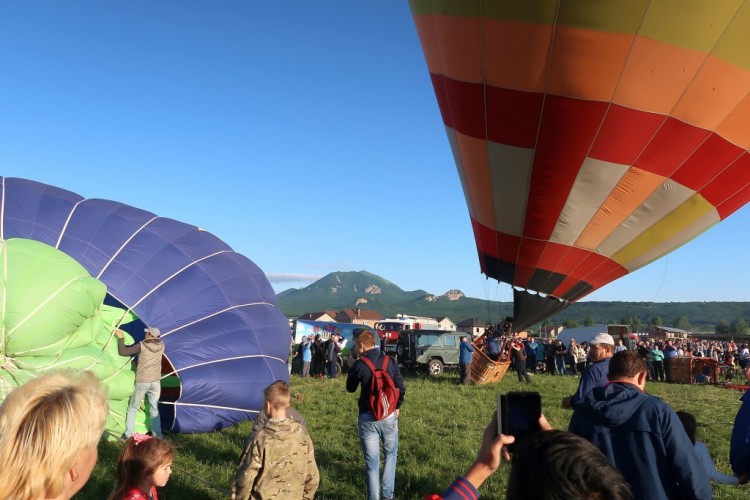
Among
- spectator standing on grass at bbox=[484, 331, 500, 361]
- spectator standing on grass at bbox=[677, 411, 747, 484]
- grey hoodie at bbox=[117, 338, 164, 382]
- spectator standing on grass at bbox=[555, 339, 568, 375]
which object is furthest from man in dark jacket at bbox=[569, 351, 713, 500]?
spectator standing on grass at bbox=[555, 339, 568, 375]

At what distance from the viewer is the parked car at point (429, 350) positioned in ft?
51.0

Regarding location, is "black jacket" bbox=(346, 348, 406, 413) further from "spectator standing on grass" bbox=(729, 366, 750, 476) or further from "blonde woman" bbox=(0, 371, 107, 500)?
"blonde woman" bbox=(0, 371, 107, 500)

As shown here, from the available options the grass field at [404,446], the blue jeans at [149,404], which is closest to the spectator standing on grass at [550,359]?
the grass field at [404,446]

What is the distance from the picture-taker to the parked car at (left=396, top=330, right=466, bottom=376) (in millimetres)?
15555

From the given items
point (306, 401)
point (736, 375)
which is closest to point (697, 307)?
point (736, 375)

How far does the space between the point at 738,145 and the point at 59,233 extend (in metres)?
7.24

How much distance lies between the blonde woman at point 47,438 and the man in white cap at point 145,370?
420 cm

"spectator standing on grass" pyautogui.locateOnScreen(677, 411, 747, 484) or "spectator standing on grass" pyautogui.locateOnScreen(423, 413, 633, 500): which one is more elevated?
"spectator standing on grass" pyautogui.locateOnScreen(423, 413, 633, 500)

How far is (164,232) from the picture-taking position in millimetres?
6547

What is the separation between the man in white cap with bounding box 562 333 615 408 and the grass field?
45.2 inches

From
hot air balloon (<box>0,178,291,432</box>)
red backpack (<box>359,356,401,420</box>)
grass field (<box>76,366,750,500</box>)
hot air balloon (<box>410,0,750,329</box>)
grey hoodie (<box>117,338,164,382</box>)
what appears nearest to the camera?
red backpack (<box>359,356,401,420</box>)

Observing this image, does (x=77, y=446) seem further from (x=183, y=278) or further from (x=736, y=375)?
(x=736, y=375)

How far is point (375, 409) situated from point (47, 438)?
2.92 m

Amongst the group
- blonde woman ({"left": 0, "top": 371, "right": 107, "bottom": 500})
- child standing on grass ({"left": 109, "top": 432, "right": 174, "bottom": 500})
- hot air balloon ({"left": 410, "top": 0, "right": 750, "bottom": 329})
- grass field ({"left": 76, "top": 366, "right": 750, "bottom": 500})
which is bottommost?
grass field ({"left": 76, "top": 366, "right": 750, "bottom": 500})
